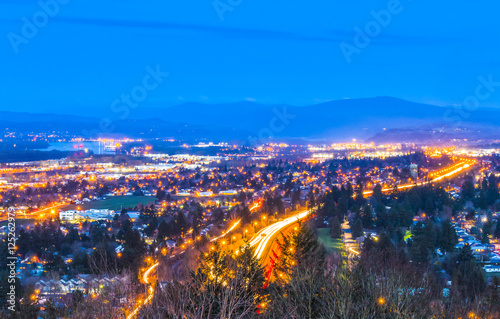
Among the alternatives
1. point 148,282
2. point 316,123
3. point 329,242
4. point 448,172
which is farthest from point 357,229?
point 316,123

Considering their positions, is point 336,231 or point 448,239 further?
point 336,231

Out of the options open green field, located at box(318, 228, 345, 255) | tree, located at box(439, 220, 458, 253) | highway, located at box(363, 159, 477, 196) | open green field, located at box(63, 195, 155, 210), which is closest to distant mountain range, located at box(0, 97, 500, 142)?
highway, located at box(363, 159, 477, 196)

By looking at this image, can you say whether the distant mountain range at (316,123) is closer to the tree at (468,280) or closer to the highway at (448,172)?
the highway at (448,172)

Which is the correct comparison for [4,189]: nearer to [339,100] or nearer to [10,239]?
[10,239]

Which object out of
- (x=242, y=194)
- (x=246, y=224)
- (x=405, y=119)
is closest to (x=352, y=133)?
(x=405, y=119)

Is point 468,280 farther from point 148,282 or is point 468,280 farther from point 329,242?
point 148,282

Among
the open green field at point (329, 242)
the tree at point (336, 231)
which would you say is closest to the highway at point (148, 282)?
the open green field at point (329, 242)
